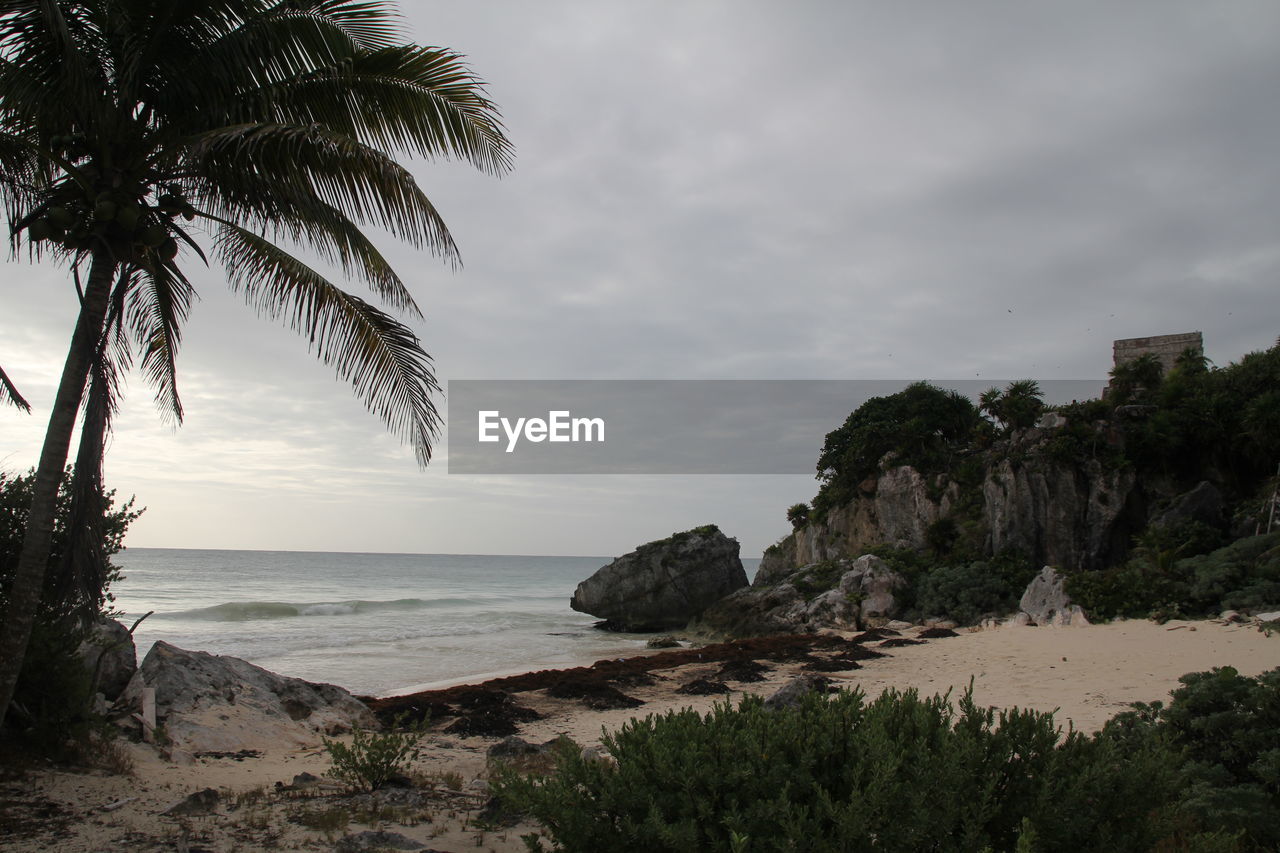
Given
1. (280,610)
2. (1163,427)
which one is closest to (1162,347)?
(1163,427)

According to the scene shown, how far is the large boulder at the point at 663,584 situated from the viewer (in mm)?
33688

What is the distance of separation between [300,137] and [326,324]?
1.55 m

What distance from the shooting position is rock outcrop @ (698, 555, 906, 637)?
2362 centimetres

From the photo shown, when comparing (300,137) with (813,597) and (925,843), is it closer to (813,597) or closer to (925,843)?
(925,843)

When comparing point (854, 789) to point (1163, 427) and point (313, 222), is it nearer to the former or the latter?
point (313, 222)

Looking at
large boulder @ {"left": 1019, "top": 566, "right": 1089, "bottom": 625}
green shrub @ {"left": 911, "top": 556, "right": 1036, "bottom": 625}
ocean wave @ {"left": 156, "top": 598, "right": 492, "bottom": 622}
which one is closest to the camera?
large boulder @ {"left": 1019, "top": 566, "right": 1089, "bottom": 625}

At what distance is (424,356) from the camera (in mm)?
6875

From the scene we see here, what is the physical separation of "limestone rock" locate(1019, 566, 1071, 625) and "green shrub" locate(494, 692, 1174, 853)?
1738cm

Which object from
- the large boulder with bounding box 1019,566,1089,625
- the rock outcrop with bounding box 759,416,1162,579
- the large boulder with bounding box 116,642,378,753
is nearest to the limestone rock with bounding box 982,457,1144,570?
the rock outcrop with bounding box 759,416,1162,579

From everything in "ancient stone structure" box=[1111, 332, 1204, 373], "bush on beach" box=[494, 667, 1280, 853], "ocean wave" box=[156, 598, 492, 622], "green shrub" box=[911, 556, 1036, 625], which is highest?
"ancient stone structure" box=[1111, 332, 1204, 373]

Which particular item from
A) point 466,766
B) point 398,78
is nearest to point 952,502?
point 466,766

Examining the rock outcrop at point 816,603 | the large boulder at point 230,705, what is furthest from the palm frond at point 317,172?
the rock outcrop at point 816,603

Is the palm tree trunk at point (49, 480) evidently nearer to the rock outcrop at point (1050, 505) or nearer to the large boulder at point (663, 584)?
the rock outcrop at point (1050, 505)

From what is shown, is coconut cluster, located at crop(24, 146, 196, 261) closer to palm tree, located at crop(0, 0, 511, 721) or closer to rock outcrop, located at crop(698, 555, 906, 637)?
palm tree, located at crop(0, 0, 511, 721)
